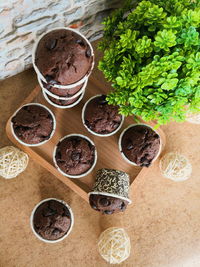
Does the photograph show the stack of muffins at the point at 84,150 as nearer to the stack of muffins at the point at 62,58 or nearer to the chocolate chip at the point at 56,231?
the chocolate chip at the point at 56,231

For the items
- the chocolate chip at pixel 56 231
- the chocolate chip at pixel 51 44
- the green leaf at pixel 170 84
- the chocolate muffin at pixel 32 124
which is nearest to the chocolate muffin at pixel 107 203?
the chocolate chip at pixel 56 231

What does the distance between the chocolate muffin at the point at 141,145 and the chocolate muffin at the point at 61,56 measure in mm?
492

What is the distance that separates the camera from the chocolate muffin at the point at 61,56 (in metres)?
1.28

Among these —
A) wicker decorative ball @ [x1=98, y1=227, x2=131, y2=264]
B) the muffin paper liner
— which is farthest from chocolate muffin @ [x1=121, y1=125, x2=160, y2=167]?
wicker decorative ball @ [x1=98, y1=227, x2=131, y2=264]

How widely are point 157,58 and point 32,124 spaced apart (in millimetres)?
669

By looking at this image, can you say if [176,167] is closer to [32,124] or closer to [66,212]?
[66,212]

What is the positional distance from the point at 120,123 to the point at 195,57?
577mm

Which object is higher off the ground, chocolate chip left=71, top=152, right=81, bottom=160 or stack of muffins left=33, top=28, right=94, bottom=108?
stack of muffins left=33, top=28, right=94, bottom=108

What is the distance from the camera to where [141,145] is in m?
1.67

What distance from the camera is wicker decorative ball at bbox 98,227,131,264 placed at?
5.42 ft

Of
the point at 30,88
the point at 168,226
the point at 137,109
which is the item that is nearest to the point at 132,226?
the point at 168,226

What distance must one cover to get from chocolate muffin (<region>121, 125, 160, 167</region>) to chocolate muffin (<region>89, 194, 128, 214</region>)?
0.21 m

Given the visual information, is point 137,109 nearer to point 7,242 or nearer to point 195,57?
point 195,57

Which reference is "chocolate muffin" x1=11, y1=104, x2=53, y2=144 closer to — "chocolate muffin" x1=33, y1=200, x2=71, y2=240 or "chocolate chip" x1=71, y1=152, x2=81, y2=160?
"chocolate chip" x1=71, y1=152, x2=81, y2=160
